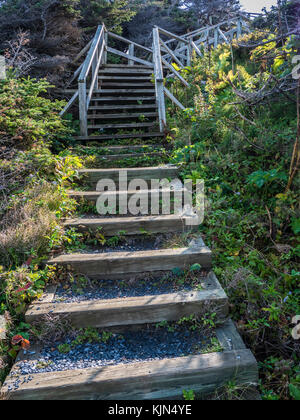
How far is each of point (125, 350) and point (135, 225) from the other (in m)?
1.37

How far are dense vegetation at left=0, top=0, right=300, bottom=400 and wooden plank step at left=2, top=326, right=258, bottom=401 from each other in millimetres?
223

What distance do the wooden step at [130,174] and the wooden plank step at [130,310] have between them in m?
2.05

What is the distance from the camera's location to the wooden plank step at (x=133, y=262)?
9.18 ft

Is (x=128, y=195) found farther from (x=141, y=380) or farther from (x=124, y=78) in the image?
(x=124, y=78)

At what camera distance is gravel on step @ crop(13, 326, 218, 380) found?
6.77ft

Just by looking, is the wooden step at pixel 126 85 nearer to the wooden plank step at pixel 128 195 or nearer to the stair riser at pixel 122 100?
the stair riser at pixel 122 100

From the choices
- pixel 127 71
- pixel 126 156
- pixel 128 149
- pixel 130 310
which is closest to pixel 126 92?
pixel 127 71

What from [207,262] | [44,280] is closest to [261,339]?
[207,262]

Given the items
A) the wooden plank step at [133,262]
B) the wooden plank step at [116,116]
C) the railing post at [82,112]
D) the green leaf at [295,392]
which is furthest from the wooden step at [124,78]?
the green leaf at [295,392]

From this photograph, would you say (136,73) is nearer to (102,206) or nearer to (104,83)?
(104,83)

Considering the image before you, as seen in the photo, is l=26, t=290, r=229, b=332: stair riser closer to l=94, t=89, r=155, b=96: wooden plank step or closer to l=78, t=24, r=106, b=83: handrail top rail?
l=78, t=24, r=106, b=83: handrail top rail

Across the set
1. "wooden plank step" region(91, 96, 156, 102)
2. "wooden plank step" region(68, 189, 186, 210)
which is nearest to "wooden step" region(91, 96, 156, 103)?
"wooden plank step" region(91, 96, 156, 102)

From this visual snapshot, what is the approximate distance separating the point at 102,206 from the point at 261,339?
7.42 ft

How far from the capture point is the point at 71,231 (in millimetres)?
3094
